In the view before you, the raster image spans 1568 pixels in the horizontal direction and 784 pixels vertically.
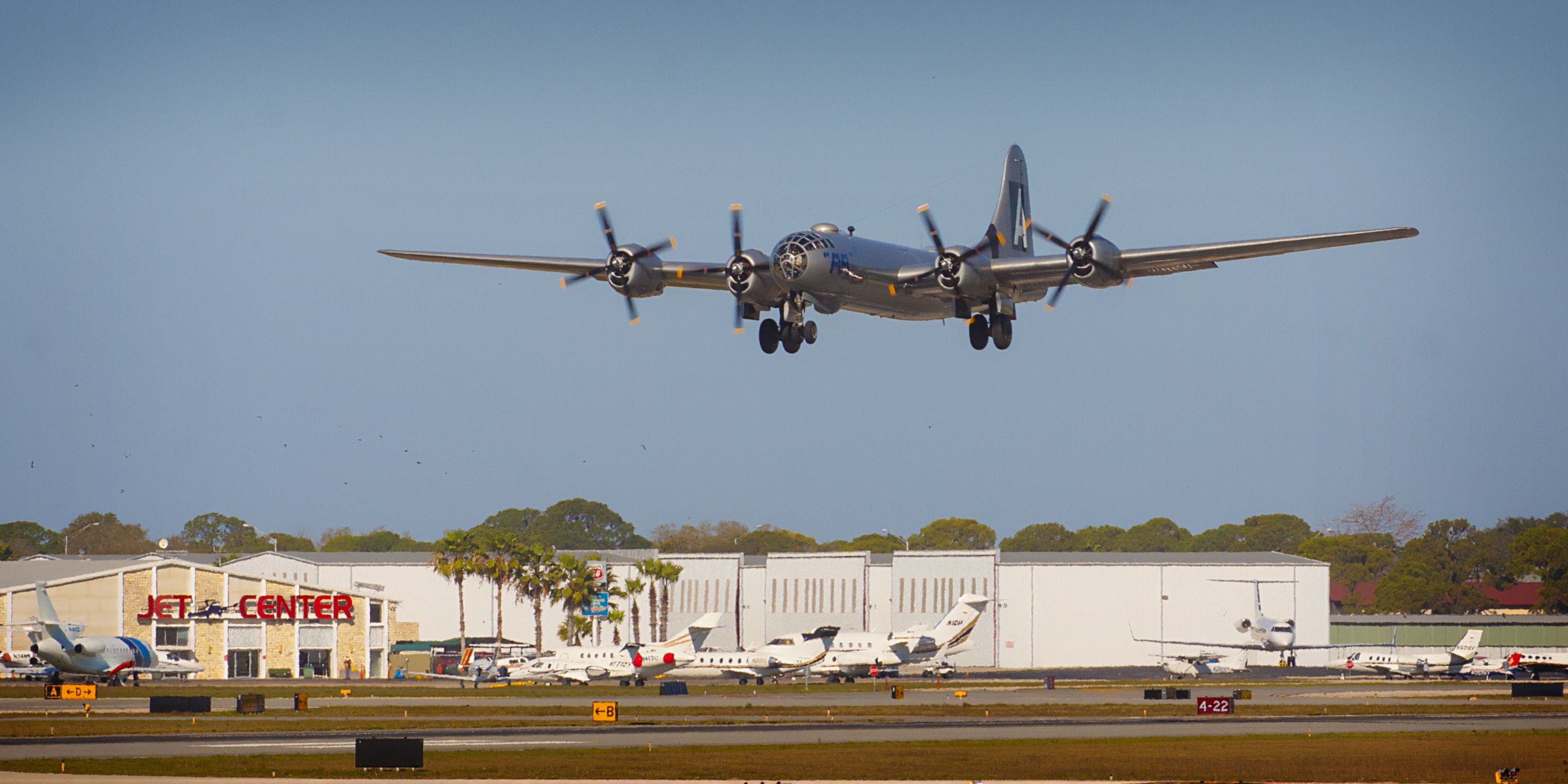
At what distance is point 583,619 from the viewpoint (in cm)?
12694

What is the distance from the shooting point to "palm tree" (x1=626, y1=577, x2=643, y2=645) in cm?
13162

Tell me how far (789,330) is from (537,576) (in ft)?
269

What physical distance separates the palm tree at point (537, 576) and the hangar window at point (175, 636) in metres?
26.0

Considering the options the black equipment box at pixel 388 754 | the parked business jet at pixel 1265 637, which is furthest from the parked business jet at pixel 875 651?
the black equipment box at pixel 388 754

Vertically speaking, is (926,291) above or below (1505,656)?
above

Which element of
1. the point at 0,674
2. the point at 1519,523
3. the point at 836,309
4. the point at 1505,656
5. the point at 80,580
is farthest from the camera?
the point at 1519,523

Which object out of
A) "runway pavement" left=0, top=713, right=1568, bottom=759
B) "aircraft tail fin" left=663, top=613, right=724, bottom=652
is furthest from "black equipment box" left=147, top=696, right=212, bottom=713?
"aircraft tail fin" left=663, top=613, right=724, bottom=652

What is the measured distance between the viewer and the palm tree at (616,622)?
427 feet

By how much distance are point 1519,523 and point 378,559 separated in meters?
137

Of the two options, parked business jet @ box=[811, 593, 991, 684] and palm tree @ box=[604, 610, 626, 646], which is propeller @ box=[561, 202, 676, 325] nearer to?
parked business jet @ box=[811, 593, 991, 684]

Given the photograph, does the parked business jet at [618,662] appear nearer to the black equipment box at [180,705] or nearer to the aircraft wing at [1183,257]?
the black equipment box at [180,705]

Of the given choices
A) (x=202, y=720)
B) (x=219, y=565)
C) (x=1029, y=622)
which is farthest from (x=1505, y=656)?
(x=219, y=565)

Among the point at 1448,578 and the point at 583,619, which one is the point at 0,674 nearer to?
the point at 583,619

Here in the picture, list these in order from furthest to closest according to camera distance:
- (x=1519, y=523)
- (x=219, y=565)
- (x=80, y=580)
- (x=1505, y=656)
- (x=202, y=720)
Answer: (x=1519, y=523) → (x=219, y=565) → (x=1505, y=656) → (x=80, y=580) → (x=202, y=720)
